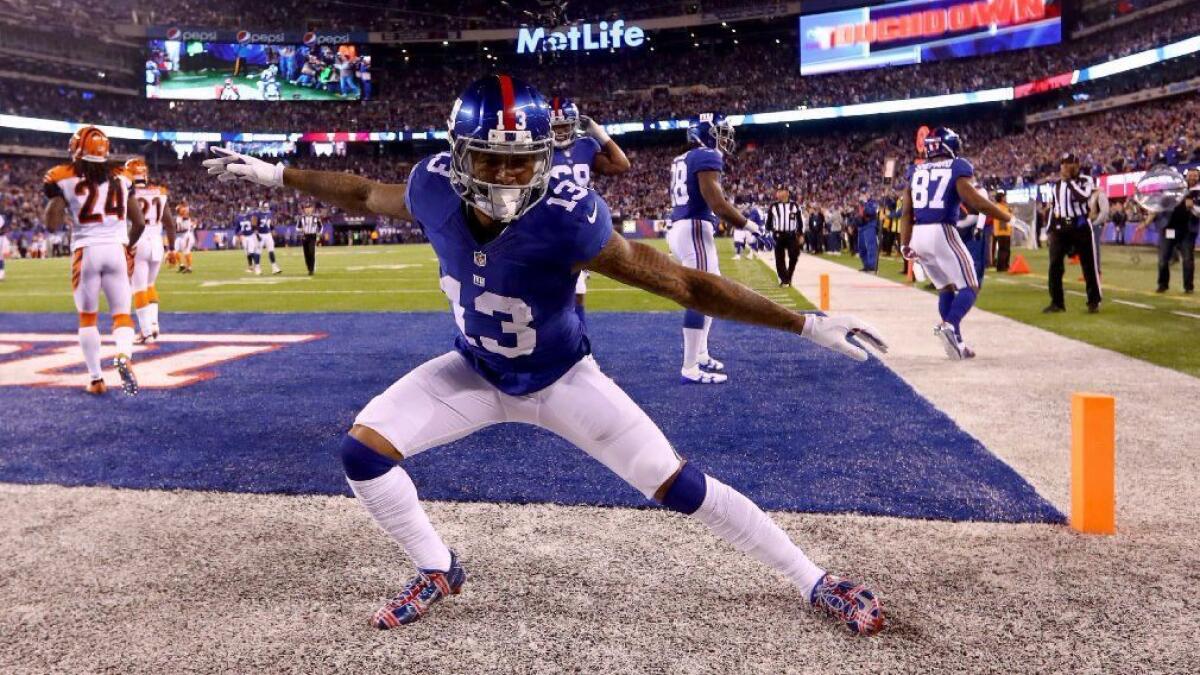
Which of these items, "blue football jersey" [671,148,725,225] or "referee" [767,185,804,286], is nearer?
"blue football jersey" [671,148,725,225]

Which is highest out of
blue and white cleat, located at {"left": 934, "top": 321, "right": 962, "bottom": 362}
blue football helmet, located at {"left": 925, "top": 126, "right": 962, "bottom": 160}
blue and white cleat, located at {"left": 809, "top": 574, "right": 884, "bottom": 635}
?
blue football helmet, located at {"left": 925, "top": 126, "right": 962, "bottom": 160}

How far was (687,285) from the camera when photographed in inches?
108

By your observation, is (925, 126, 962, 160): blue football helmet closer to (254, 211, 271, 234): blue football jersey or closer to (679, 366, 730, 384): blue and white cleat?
(679, 366, 730, 384): blue and white cleat

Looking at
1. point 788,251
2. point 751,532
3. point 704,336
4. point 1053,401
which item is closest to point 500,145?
point 751,532

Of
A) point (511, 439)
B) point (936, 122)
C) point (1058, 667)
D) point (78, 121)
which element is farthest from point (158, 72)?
point (1058, 667)

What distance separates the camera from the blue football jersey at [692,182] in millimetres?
7031

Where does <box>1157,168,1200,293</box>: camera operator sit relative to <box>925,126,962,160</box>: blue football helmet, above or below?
below

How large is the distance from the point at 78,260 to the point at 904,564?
23.5 ft

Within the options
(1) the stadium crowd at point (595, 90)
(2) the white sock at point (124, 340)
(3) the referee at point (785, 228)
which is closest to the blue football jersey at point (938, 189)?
(3) the referee at point (785, 228)

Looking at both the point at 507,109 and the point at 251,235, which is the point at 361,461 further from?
the point at 251,235

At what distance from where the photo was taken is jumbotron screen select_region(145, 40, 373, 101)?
5731cm

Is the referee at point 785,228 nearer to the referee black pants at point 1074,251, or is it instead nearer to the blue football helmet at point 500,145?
the referee black pants at point 1074,251

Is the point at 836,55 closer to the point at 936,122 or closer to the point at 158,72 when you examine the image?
the point at 936,122

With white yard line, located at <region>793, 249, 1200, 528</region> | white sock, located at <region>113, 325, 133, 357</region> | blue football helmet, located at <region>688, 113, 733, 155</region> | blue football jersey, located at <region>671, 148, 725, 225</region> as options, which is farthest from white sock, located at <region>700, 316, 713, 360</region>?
white sock, located at <region>113, 325, 133, 357</region>
